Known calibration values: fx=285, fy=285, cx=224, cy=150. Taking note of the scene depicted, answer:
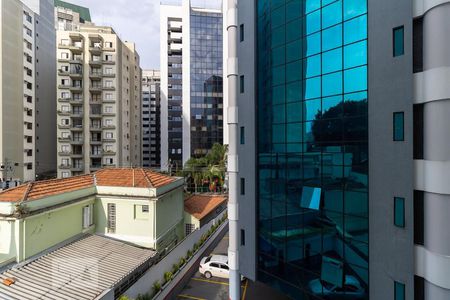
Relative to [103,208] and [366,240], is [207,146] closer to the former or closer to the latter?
[103,208]

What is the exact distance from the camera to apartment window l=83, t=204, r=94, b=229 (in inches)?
768

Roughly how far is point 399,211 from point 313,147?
4455mm

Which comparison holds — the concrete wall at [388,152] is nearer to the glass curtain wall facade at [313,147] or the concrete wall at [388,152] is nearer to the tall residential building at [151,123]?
the glass curtain wall facade at [313,147]

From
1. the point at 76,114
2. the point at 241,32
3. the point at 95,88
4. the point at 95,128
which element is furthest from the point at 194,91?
the point at 241,32

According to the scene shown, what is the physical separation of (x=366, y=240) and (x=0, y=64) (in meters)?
53.5

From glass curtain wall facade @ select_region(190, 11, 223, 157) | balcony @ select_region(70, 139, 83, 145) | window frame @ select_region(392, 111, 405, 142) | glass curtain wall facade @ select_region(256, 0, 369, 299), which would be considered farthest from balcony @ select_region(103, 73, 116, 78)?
window frame @ select_region(392, 111, 405, 142)

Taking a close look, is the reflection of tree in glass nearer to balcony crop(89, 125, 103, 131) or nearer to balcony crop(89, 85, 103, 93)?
balcony crop(89, 125, 103, 131)

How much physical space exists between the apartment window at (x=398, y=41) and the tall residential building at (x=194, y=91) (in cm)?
5484

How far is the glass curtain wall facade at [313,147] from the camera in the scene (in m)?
12.2

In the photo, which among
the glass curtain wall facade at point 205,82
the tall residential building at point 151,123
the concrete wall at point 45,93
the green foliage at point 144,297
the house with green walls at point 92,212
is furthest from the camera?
the tall residential building at point 151,123

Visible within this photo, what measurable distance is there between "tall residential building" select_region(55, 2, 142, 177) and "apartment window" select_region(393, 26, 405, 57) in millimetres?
48695

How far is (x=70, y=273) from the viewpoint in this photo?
1428 centimetres

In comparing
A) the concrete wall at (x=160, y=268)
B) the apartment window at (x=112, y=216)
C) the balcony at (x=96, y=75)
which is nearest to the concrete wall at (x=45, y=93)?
the balcony at (x=96, y=75)


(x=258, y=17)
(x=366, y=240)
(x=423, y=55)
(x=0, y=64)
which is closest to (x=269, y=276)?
(x=366, y=240)
